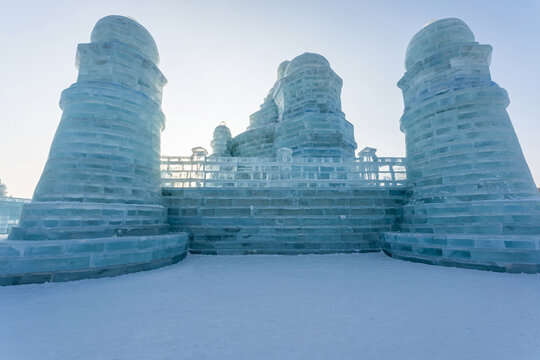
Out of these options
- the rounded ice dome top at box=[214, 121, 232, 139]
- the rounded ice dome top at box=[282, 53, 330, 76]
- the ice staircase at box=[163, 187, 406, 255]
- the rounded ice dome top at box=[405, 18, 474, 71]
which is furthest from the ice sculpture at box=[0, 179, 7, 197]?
the rounded ice dome top at box=[405, 18, 474, 71]

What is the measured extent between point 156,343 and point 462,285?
444cm

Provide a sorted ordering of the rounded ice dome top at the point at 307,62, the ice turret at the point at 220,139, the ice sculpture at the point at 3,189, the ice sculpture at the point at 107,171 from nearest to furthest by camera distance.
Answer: the ice sculpture at the point at 107,171
the rounded ice dome top at the point at 307,62
the ice sculpture at the point at 3,189
the ice turret at the point at 220,139

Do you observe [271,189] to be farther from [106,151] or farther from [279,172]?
[106,151]

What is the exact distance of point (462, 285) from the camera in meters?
3.68

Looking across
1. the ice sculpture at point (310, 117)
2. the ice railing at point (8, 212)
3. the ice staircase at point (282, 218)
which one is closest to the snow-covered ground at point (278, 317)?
the ice staircase at point (282, 218)

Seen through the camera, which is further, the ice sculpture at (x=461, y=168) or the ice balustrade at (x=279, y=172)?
the ice balustrade at (x=279, y=172)

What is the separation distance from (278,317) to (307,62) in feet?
48.7

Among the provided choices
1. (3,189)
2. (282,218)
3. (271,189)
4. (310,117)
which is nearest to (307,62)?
(310,117)

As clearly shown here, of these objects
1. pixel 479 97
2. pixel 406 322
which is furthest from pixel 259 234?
pixel 479 97

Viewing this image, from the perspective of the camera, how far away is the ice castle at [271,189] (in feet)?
15.4

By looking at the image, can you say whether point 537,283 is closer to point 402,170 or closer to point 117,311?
point 402,170

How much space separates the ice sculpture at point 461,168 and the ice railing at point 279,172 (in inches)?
35.2

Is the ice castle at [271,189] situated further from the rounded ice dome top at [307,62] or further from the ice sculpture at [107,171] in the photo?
the rounded ice dome top at [307,62]

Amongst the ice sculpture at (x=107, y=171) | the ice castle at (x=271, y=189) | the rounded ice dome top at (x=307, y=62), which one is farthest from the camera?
the rounded ice dome top at (x=307, y=62)
